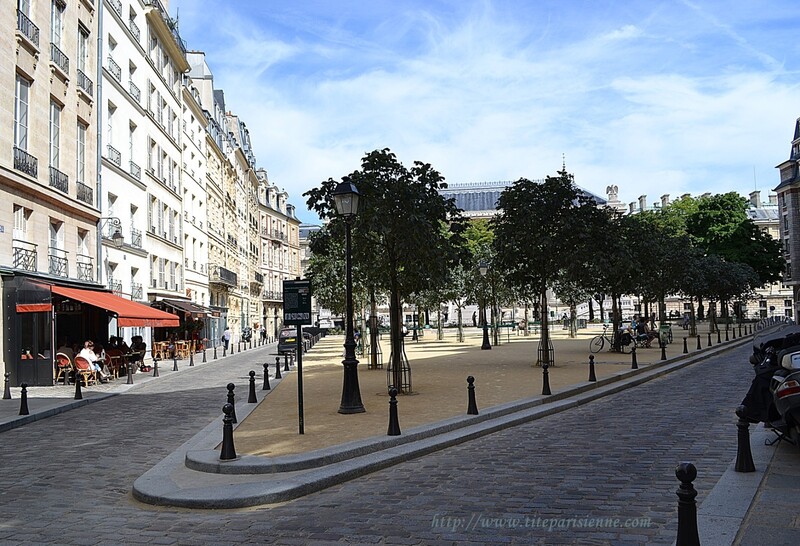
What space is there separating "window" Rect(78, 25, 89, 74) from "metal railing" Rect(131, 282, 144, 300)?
32.1ft

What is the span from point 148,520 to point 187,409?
8739mm

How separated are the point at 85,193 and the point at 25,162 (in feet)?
15.3

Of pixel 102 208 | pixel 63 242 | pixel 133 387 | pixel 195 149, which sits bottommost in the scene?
pixel 133 387

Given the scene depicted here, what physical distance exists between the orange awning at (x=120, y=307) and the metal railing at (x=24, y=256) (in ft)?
3.31

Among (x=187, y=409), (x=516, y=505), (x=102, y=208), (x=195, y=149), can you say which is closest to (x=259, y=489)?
(x=516, y=505)

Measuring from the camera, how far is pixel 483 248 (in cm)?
4425

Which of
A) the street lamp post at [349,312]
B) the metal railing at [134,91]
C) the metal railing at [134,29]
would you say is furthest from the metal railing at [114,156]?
the street lamp post at [349,312]

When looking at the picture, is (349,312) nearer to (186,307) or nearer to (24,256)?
(24,256)

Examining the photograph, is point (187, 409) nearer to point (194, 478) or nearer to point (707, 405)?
point (194, 478)

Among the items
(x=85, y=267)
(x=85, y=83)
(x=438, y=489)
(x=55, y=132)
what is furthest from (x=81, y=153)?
(x=438, y=489)

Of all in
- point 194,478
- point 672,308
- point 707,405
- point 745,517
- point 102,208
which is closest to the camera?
point 745,517

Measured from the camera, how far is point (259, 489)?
25.0 ft

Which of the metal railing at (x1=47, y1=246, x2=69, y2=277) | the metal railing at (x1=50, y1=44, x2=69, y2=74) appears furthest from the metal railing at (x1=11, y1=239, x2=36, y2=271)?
the metal railing at (x1=50, y1=44, x2=69, y2=74)

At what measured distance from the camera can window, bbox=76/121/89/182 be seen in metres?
25.5
